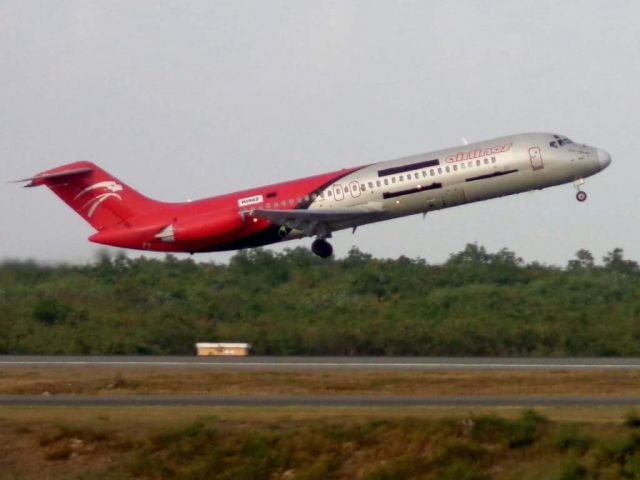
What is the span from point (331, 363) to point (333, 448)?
17.3m

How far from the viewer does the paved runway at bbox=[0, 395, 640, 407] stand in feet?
106

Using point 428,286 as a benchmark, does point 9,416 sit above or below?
below

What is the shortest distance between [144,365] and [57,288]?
21.0 meters

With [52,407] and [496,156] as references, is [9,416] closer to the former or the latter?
[52,407]

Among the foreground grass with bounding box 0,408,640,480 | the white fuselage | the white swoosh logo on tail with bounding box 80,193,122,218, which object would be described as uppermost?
the white swoosh logo on tail with bounding box 80,193,122,218

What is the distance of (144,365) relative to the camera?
45125 mm

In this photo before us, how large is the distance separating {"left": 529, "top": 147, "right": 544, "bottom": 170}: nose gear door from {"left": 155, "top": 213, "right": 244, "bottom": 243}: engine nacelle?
35.7 feet

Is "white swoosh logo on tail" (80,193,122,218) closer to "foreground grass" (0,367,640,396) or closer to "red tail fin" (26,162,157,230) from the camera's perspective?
"red tail fin" (26,162,157,230)

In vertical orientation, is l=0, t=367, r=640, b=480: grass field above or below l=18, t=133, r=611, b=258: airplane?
below

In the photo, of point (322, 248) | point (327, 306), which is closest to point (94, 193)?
point (322, 248)

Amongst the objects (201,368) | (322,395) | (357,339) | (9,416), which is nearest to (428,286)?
(357,339)

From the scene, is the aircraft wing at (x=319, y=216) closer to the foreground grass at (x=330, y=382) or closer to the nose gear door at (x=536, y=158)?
the nose gear door at (x=536, y=158)

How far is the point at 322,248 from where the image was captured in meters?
51.0

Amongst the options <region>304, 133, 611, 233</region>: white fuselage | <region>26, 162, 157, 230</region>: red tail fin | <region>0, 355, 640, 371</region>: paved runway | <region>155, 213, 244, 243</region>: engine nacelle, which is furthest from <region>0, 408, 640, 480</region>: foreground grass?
<region>26, 162, 157, 230</region>: red tail fin
